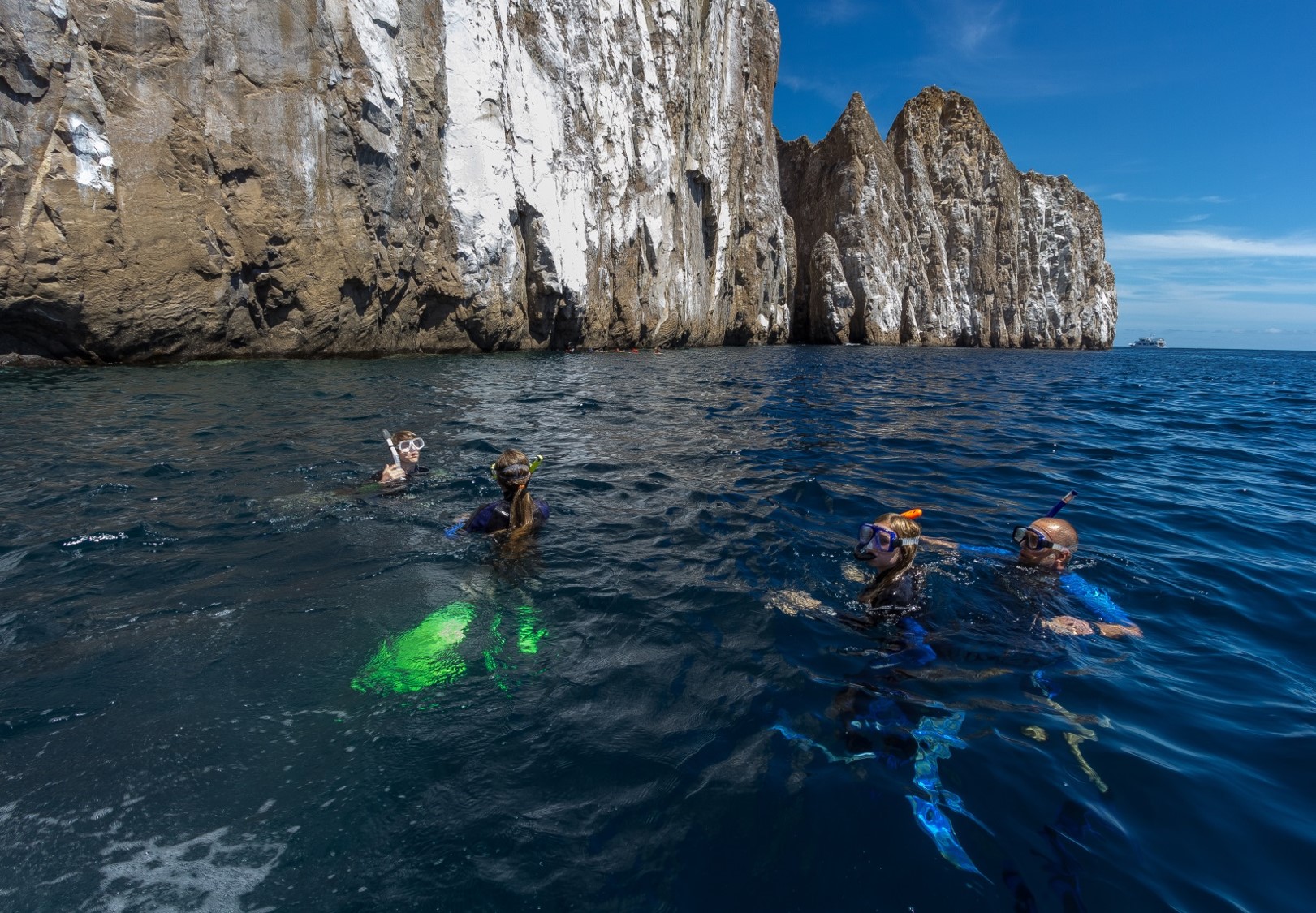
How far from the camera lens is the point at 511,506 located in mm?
5422

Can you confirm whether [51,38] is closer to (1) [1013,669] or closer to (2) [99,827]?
(2) [99,827]

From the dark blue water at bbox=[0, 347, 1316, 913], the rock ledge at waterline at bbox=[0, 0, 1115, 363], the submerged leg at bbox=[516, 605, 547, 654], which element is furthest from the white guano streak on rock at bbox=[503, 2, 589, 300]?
the submerged leg at bbox=[516, 605, 547, 654]

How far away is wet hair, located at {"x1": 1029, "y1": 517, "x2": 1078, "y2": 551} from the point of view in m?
4.99

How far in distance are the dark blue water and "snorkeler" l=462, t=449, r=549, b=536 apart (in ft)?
0.72

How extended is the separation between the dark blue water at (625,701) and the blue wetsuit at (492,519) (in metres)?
0.16

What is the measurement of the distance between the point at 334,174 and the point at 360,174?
2.63 ft

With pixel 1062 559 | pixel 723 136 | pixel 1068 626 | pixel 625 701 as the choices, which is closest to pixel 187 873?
pixel 625 701

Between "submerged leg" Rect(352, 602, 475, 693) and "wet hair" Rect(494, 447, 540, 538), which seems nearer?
"submerged leg" Rect(352, 602, 475, 693)

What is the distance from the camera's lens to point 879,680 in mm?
3730

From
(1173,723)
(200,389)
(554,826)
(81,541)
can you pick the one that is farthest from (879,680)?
(200,389)

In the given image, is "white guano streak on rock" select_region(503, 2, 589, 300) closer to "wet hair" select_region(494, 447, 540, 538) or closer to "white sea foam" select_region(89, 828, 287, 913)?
"wet hair" select_region(494, 447, 540, 538)

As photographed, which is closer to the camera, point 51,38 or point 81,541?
point 81,541

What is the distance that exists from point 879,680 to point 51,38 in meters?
20.4

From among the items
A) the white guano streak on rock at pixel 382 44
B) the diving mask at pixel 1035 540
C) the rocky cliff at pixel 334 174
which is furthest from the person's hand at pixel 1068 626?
the white guano streak on rock at pixel 382 44
